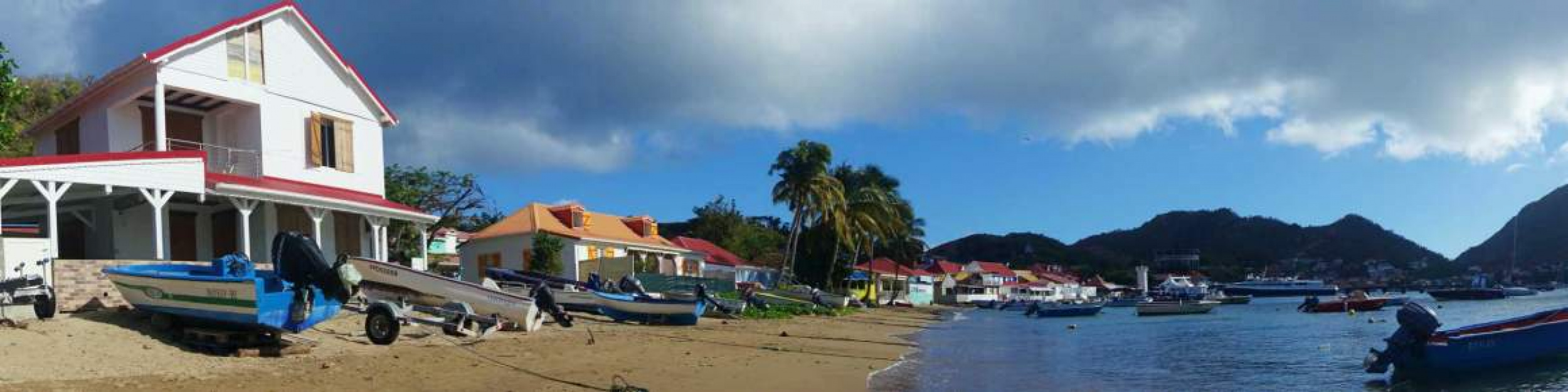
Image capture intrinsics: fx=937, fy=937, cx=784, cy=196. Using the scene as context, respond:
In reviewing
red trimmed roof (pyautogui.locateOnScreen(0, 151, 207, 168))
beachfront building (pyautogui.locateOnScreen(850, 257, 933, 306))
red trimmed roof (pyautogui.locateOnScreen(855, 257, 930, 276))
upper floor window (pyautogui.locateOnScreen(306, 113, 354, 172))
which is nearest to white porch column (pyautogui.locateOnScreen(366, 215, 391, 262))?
upper floor window (pyautogui.locateOnScreen(306, 113, 354, 172))

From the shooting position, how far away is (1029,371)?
2122cm

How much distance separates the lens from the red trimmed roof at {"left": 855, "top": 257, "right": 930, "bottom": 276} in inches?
3179

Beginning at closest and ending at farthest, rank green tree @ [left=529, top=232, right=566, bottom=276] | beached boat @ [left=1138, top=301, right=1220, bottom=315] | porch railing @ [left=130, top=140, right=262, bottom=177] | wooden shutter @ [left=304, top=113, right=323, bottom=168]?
porch railing @ [left=130, top=140, right=262, bottom=177], wooden shutter @ [left=304, top=113, right=323, bottom=168], green tree @ [left=529, top=232, right=566, bottom=276], beached boat @ [left=1138, top=301, right=1220, bottom=315]

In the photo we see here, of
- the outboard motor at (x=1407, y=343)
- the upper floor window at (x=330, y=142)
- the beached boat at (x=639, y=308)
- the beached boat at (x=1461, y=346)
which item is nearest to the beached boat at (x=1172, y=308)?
the beached boat at (x=1461, y=346)

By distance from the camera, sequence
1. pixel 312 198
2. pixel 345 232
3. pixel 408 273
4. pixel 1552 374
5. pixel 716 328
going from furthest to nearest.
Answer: pixel 716 328 < pixel 345 232 < pixel 312 198 < pixel 1552 374 < pixel 408 273

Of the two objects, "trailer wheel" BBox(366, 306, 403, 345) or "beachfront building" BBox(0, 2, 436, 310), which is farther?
"beachfront building" BBox(0, 2, 436, 310)

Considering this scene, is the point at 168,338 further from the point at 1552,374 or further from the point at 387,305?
the point at 1552,374

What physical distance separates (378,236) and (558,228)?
17959mm

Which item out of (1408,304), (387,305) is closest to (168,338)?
(387,305)

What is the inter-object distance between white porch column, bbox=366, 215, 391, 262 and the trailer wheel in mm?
9676

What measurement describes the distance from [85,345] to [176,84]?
33.5 feet

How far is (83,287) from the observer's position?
1417 cm

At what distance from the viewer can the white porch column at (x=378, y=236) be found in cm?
2336

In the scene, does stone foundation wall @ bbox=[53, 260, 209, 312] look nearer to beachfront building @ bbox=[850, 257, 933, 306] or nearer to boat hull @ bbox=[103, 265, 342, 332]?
boat hull @ bbox=[103, 265, 342, 332]
